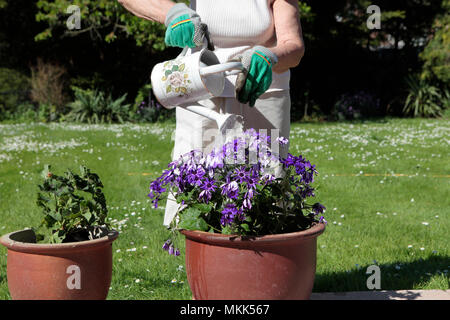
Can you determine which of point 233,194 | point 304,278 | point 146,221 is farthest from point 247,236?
point 146,221

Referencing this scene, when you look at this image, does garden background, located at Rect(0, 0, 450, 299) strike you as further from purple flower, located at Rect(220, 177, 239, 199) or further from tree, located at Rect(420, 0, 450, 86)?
purple flower, located at Rect(220, 177, 239, 199)

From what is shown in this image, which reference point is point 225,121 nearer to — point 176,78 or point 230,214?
point 176,78

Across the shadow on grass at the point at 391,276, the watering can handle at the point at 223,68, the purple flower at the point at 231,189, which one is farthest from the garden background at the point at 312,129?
the watering can handle at the point at 223,68

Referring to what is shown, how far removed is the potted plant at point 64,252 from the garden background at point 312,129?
81 cm

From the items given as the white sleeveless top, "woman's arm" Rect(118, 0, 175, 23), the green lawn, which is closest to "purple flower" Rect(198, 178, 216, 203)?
the white sleeveless top

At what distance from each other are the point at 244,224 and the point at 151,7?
1279 mm

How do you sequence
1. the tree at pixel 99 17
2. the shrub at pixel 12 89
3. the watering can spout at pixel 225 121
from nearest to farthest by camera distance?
the watering can spout at pixel 225 121 → the tree at pixel 99 17 → the shrub at pixel 12 89

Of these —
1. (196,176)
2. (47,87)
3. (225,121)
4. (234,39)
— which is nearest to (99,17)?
(47,87)

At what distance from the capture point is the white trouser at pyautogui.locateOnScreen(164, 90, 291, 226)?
2.68m

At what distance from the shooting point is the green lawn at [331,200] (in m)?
3.46

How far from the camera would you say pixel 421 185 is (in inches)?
251

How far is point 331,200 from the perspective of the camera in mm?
5703

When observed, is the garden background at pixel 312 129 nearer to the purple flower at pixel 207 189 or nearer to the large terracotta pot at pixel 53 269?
the purple flower at pixel 207 189
